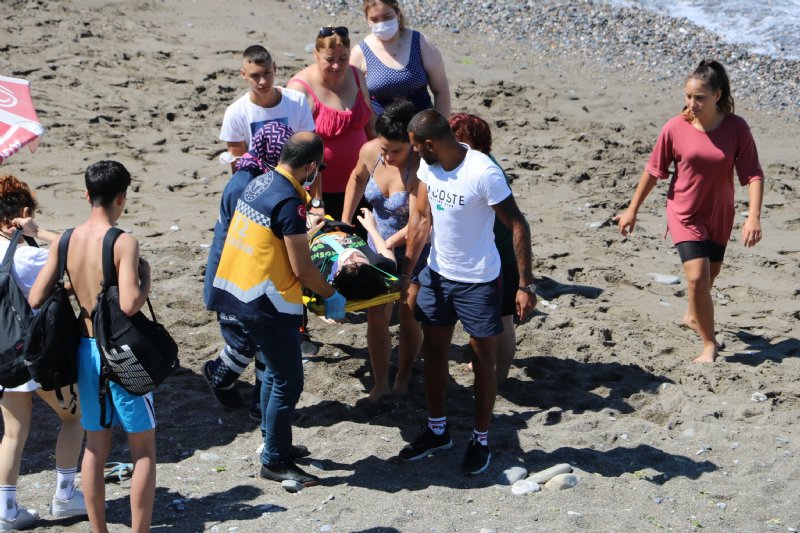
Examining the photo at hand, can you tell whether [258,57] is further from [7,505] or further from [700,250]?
[700,250]

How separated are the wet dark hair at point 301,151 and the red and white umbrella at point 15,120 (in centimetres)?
138

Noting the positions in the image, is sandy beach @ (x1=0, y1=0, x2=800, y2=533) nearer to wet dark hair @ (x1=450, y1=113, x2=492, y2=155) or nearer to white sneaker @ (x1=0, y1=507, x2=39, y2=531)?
white sneaker @ (x1=0, y1=507, x2=39, y2=531)

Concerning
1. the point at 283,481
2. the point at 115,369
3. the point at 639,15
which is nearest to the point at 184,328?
the point at 283,481

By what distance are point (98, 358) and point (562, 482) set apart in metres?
2.24

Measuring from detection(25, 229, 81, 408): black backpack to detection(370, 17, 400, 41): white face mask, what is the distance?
3.07 metres

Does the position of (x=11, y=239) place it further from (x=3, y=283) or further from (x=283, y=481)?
(x=283, y=481)

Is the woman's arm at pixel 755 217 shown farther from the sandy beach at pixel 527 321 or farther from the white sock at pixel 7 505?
the white sock at pixel 7 505

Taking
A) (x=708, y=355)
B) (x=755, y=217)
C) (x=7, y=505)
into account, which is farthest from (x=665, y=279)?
(x=7, y=505)

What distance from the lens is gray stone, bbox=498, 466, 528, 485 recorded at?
5023mm

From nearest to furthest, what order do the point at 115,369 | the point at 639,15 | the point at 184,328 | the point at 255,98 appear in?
1. the point at 115,369
2. the point at 255,98
3. the point at 184,328
4. the point at 639,15

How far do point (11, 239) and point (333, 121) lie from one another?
240cm

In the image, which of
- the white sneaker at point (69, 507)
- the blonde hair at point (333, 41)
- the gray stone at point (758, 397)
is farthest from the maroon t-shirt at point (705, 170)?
the white sneaker at point (69, 507)

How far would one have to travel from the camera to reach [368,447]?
5422mm

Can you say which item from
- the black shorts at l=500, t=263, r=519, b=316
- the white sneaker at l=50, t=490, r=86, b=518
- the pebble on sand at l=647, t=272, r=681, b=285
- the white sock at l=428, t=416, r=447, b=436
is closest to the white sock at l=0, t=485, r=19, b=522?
the white sneaker at l=50, t=490, r=86, b=518
